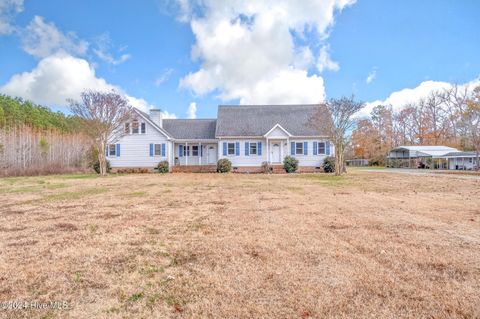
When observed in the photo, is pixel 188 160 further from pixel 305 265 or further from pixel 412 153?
pixel 412 153

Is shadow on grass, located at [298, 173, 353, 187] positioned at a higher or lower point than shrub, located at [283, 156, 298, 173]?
lower

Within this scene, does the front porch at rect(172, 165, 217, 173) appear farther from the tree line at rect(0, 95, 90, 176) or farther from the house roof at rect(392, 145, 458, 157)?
the house roof at rect(392, 145, 458, 157)

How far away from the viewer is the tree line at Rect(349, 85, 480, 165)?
40.4m

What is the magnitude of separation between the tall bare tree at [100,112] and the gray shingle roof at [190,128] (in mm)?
7005

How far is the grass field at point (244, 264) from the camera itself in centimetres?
243

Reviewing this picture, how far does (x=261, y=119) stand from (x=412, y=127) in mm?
35924

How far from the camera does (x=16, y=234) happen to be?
480 centimetres

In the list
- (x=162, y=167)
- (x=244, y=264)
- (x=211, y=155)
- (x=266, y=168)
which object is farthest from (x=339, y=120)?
(x=244, y=264)

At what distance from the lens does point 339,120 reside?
1892 centimetres

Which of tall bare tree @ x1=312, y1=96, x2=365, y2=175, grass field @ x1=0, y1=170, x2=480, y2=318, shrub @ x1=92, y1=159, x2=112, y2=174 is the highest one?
tall bare tree @ x1=312, y1=96, x2=365, y2=175

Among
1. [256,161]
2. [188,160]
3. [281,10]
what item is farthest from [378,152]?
[281,10]

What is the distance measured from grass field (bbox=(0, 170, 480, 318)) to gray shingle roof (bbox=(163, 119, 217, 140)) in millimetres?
20059

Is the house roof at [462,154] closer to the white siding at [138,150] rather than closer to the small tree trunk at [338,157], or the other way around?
the small tree trunk at [338,157]

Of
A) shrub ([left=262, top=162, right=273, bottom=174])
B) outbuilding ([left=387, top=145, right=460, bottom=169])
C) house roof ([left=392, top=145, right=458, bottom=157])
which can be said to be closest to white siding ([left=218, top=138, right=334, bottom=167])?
shrub ([left=262, top=162, right=273, bottom=174])
